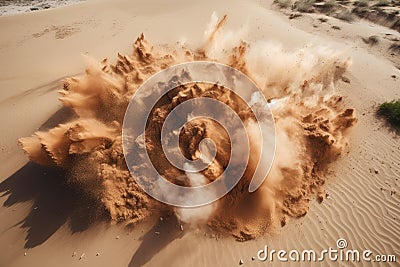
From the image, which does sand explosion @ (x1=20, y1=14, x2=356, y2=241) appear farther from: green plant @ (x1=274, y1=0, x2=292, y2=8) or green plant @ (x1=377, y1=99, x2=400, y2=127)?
green plant @ (x1=274, y1=0, x2=292, y2=8)

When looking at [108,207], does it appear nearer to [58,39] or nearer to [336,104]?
[336,104]

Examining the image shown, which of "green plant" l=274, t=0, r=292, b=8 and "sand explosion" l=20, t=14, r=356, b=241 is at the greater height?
"green plant" l=274, t=0, r=292, b=8

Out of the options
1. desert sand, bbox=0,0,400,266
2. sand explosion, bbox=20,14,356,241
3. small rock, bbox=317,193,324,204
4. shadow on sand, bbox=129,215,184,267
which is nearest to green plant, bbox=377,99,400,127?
desert sand, bbox=0,0,400,266

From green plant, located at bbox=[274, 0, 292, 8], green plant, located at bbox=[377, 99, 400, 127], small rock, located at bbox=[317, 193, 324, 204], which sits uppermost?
green plant, located at bbox=[274, 0, 292, 8]

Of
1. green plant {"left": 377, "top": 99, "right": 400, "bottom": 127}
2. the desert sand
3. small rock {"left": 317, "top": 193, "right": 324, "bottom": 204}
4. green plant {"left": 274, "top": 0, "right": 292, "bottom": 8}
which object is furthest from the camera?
green plant {"left": 274, "top": 0, "right": 292, "bottom": 8}

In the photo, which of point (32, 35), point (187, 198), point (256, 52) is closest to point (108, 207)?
point (187, 198)

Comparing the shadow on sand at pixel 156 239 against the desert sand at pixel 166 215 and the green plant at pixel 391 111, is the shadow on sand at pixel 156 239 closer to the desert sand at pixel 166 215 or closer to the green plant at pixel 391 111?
the desert sand at pixel 166 215

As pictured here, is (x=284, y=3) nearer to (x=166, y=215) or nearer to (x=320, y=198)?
(x=320, y=198)

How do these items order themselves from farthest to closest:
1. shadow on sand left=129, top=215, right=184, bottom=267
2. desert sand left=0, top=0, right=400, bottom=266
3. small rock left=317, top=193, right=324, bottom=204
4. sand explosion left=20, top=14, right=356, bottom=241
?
small rock left=317, top=193, right=324, bottom=204, sand explosion left=20, top=14, right=356, bottom=241, desert sand left=0, top=0, right=400, bottom=266, shadow on sand left=129, top=215, right=184, bottom=267
